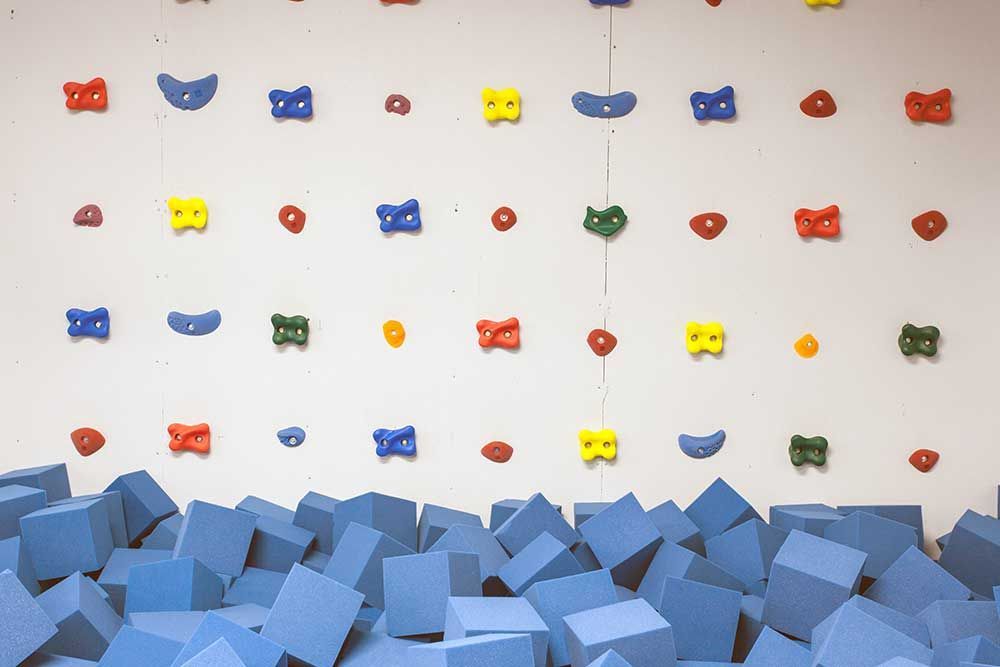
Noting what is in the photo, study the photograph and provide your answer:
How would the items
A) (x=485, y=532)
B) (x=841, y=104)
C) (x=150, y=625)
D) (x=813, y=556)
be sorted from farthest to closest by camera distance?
1. (x=841, y=104)
2. (x=485, y=532)
3. (x=813, y=556)
4. (x=150, y=625)

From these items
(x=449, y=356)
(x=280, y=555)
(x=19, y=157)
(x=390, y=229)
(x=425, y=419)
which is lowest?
(x=280, y=555)

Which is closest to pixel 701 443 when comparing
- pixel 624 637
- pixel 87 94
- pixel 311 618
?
pixel 624 637

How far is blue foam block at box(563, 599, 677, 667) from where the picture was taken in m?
1.37

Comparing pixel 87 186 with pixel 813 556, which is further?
pixel 87 186

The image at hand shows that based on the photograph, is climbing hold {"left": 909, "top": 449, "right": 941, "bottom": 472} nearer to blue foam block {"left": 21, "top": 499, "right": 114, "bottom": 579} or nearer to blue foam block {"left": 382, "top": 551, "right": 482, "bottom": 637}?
blue foam block {"left": 382, "top": 551, "right": 482, "bottom": 637}

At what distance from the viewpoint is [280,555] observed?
1911mm

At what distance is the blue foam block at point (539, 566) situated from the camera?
1692 mm

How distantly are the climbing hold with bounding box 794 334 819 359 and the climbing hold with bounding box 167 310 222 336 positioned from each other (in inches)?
56.7

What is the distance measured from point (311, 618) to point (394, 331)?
90 cm

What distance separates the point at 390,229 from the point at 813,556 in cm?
120

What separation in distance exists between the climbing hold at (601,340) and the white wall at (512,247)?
2 centimetres

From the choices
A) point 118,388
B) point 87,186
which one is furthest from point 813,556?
point 87,186

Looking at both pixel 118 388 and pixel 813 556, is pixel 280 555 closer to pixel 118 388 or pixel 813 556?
pixel 118 388

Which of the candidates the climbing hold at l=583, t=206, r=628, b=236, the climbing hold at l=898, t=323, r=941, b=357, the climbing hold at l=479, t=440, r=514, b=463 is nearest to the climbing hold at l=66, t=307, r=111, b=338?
the climbing hold at l=479, t=440, r=514, b=463
